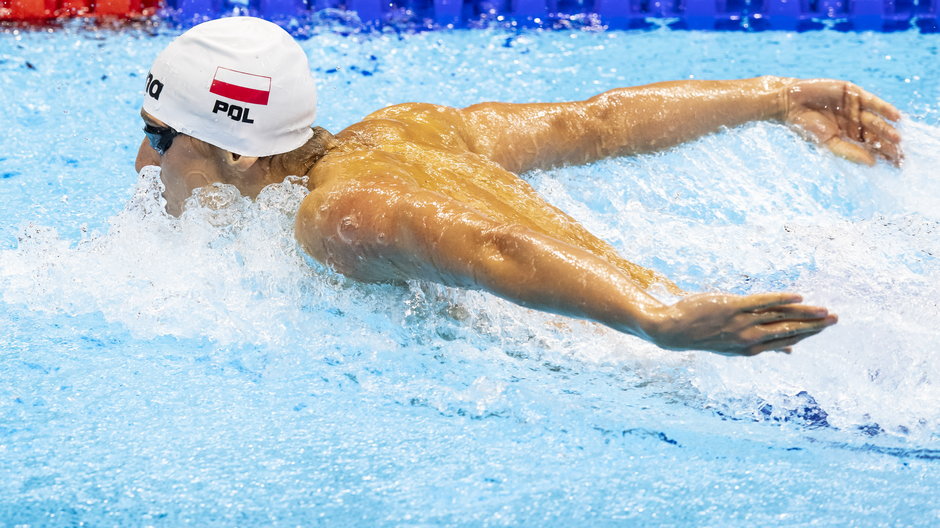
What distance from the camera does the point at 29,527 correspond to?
6.63 ft

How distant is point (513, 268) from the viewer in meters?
1.98

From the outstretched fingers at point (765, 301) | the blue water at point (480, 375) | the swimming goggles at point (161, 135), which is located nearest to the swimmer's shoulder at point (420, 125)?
the blue water at point (480, 375)

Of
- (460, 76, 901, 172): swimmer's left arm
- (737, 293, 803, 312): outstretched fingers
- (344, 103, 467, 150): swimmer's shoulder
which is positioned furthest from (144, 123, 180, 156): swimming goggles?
(737, 293, 803, 312): outstretched fingers

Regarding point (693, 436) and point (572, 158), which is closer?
point (693, 436)

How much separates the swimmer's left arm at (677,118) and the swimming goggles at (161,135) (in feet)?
2.82

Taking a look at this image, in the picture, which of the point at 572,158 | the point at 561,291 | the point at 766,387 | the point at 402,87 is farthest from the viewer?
the point at 402,87

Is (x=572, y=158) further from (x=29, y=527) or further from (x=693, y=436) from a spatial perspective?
(x=29, y=527)

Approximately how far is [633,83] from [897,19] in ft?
4.80

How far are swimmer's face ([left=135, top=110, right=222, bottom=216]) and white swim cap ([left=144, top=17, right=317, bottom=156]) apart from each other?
1.4 inches

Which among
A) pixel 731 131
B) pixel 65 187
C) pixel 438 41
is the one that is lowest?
pixel 65 187

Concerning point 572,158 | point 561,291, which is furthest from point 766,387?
point 572,158

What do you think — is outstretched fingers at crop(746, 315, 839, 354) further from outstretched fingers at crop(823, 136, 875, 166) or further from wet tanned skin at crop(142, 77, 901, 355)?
outstretched fingers at crop(823, 136, 875, 166)

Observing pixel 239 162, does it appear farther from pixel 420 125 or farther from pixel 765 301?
pixel 765 301

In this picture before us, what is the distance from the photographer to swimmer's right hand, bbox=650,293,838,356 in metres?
1.74
